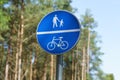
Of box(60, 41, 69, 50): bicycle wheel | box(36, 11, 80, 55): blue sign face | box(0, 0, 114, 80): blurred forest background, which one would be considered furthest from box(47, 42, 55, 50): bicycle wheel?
box(0, 0, 114, 80): blurred forest background

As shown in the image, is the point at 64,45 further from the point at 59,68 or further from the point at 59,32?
the point at 59,68

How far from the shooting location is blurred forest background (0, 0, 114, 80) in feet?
136

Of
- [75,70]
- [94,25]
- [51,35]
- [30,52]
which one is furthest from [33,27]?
[51,35]

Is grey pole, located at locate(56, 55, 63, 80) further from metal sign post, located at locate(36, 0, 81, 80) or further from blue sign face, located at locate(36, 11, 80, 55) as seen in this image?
blue sign face, located at locate(36, 11, 80, 55)

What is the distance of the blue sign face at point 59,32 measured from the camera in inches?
197

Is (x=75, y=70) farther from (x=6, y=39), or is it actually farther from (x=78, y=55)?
(x=6, y=39)

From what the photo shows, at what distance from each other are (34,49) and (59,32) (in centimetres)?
5103

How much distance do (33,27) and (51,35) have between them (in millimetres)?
44030

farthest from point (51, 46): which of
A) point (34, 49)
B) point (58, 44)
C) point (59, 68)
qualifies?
point (34, 49)

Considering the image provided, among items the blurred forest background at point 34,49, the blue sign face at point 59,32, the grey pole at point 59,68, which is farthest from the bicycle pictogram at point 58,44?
the blurred forest background at point 34,49

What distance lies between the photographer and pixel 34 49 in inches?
2203

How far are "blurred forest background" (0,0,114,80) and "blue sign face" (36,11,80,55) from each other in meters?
24.6

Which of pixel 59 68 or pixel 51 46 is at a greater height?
pixel 51 46

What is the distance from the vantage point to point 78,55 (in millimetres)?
69062
